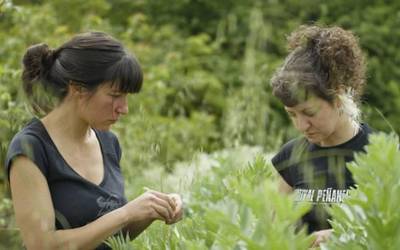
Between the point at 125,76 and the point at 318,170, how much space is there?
2.94 ft

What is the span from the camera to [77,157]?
349cm

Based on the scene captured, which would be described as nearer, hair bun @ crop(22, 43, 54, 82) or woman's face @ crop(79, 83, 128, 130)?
woman's face @ crop(79, 83, 128, 130)

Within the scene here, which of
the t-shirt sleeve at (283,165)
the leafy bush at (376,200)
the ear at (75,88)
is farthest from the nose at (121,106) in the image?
the leafy bush at (376,200)

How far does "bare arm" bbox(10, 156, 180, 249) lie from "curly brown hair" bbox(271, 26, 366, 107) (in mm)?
876

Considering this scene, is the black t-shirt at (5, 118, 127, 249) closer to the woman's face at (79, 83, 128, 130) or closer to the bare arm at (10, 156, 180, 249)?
the bare arm at (10, 156, 180, 249)

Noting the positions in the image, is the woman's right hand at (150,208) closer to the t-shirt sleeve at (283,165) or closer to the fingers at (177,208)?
the fingers at (177,208)

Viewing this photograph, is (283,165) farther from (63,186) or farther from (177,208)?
(63,186)

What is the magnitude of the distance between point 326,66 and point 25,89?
1242 mm

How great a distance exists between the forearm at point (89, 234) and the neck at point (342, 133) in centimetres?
110

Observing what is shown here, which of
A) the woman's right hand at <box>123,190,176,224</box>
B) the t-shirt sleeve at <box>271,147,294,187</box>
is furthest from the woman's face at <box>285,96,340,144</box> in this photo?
the woman's right hand at <box>123,190,176,224</box>

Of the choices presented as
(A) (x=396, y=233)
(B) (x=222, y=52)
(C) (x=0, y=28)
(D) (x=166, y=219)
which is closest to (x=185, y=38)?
(B) (x=222, y=52)

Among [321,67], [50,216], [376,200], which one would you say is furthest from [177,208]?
[376,200]

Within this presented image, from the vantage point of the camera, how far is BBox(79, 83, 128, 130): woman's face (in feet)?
11.3

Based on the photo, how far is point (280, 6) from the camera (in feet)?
38.0
